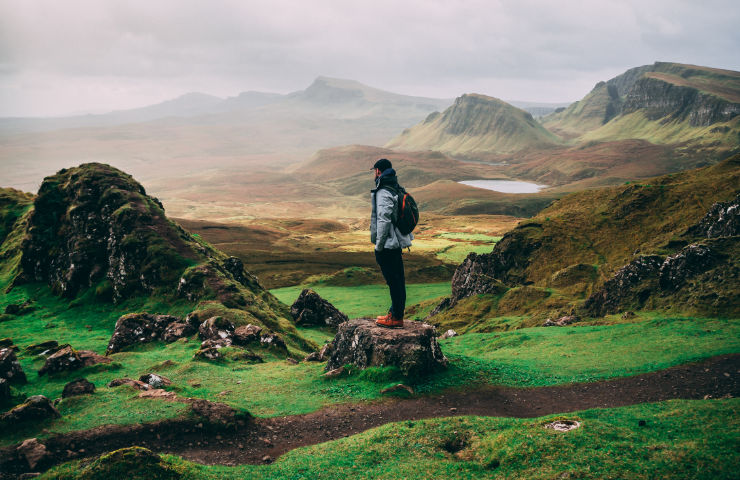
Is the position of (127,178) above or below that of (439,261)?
above

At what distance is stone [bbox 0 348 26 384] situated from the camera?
17.6 m

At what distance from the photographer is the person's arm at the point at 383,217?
14.7 m

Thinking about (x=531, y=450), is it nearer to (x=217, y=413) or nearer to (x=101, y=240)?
(x=217, y=413)

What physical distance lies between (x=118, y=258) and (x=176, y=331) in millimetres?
11561

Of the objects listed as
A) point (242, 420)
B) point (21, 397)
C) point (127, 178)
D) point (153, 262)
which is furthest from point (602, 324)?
point (127, 178)

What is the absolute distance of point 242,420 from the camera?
1344 centimetres

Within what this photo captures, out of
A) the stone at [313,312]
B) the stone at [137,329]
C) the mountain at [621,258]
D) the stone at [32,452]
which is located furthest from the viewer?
the stone at [313,312]

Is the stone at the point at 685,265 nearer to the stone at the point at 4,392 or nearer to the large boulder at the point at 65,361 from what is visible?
the large boulder at the point at 65,361

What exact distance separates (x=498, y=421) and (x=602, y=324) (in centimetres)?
1606

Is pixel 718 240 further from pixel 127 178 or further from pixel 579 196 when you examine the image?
pixel 127 178

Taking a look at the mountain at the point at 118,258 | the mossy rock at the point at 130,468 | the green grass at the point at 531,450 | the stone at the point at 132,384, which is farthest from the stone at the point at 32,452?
the mountain at the point at 118,258

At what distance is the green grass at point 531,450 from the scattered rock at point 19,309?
93.9 ft

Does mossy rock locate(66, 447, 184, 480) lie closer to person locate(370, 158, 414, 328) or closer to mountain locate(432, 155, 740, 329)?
person locate(370, 158, 414, 328)

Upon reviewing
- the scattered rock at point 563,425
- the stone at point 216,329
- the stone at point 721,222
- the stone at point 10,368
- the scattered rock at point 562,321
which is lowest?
the scattered rock at point 562,321
